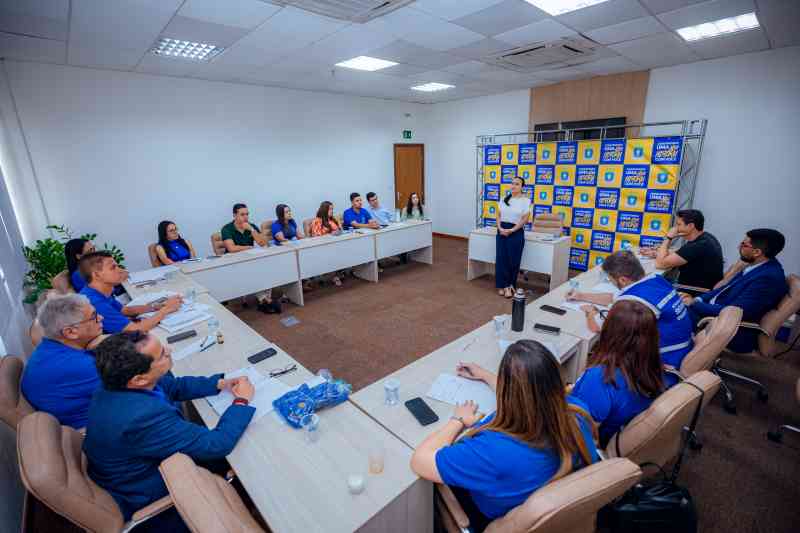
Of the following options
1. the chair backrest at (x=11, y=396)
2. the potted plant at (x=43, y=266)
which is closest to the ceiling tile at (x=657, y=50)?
the chair backrest at (x=11, y=396)

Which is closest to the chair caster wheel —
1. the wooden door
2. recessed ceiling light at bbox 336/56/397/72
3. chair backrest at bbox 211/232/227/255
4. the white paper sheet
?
the white paper sheet

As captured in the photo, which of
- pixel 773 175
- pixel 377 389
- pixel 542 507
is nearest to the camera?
pixel 542 507

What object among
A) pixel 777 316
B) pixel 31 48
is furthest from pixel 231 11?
pixel 777 316

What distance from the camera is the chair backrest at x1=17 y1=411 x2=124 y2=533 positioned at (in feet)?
3.57

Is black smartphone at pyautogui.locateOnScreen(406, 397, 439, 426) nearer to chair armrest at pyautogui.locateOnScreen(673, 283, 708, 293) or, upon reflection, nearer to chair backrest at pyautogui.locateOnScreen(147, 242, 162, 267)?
chair armrest at pyautogui.locateOnScreen(673, 283, 708, 293)

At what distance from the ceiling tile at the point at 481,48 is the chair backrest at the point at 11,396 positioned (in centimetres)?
423

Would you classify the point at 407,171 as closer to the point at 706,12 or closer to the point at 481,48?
the point at 481,48

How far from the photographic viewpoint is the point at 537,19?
9.93ft

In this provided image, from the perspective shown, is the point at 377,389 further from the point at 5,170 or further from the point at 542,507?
Answer: the point at 5,170

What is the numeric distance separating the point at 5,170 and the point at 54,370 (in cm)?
372

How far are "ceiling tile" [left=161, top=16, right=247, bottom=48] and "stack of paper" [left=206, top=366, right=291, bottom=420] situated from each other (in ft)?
9.43

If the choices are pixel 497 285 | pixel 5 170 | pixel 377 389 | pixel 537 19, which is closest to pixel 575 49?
pixel 537 19

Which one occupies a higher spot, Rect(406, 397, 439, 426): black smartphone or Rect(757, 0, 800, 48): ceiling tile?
Rect(757, 0, 800, 48): ceiling tile

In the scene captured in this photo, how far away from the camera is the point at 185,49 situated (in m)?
3.68
